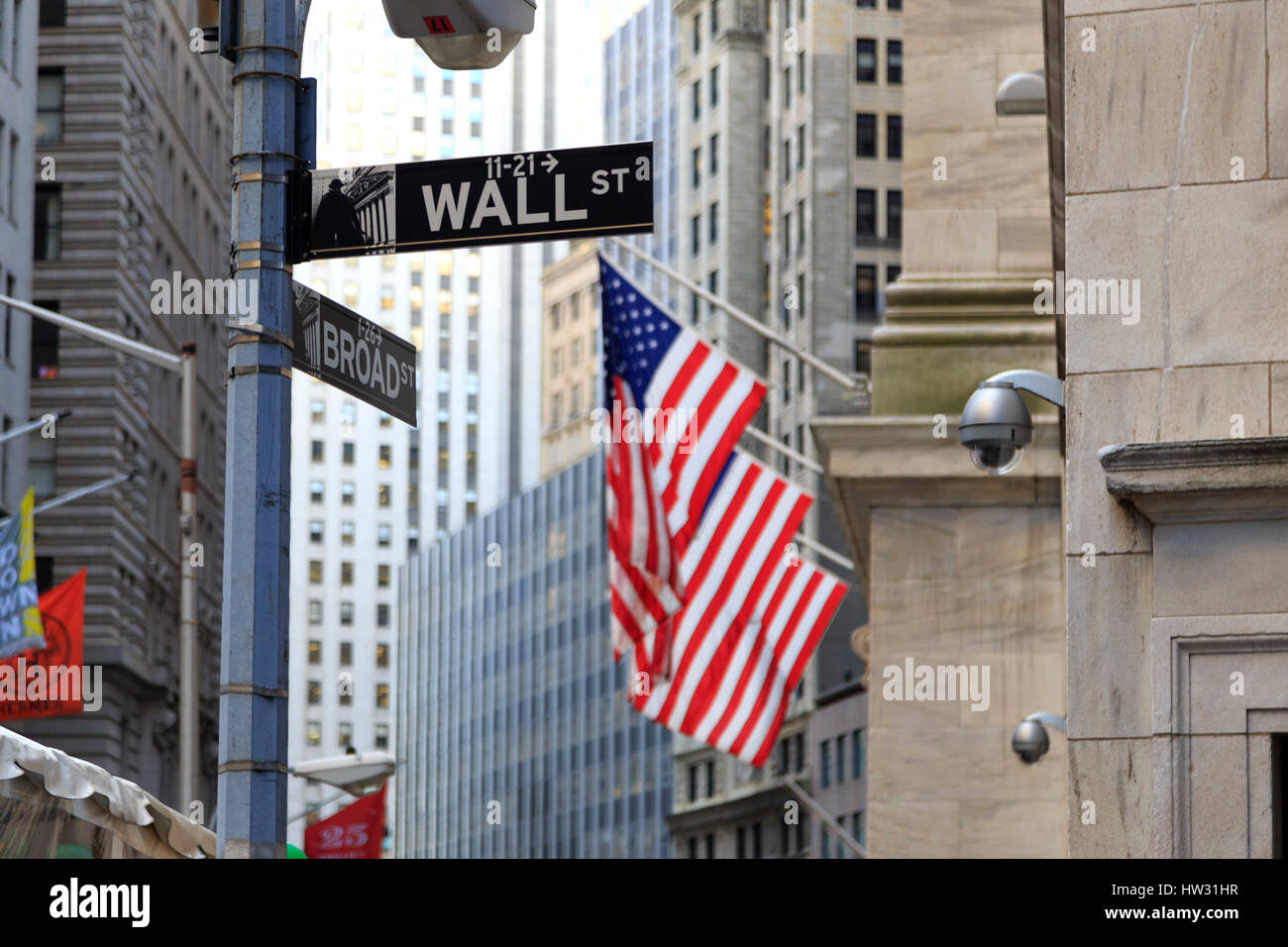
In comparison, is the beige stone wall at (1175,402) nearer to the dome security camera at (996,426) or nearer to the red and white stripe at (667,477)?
the dome security camera at (996,426)

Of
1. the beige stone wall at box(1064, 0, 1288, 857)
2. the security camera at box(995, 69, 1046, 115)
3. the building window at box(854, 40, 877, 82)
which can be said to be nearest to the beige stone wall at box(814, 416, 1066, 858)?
the security camera at box(995, 69, 1046, 115)

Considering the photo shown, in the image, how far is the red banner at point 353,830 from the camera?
3747 cm

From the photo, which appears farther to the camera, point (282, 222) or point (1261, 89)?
point (1261, 89)

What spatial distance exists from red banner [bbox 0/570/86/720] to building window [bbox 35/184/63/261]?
28.8 metres

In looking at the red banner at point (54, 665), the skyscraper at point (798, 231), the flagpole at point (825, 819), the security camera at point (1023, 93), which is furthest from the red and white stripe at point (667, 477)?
the skyscraper at point (798, 231)

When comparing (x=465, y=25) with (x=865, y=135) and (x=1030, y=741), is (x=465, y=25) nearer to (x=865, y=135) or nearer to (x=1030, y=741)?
(x=1030, y=741)

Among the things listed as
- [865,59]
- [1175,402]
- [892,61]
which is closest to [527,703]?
[865,59]

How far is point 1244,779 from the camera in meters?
11.4

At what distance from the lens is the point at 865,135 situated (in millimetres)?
114750

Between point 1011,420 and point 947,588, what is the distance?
326 inches

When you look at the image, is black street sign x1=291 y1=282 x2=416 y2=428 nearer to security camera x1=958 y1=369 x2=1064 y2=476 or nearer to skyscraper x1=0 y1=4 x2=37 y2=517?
security camera x1=958 y1=369 x2=1064 y2=476
